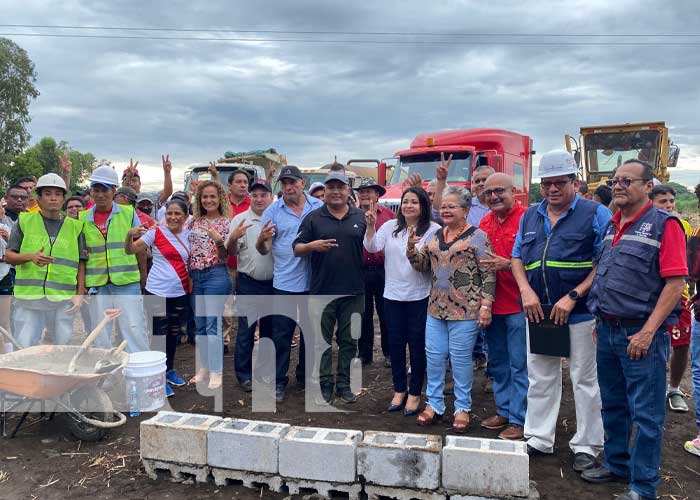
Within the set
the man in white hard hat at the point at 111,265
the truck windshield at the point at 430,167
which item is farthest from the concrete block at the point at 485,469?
the truck windshield at the point at 430,167

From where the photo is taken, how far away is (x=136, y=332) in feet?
16.8

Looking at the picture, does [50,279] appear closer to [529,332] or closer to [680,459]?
[529,332]

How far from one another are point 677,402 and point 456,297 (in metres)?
2.49

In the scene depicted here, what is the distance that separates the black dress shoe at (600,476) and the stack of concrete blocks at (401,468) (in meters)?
1.07

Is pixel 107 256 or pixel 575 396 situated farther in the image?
pixel 107 256

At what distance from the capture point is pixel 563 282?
363 centimetres

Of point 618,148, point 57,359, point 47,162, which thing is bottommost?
point 57,359

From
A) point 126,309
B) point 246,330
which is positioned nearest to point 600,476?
point 246,330

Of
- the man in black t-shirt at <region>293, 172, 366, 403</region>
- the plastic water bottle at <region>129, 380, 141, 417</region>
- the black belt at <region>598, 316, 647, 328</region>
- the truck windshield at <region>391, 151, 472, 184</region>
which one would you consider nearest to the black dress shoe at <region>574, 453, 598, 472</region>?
the black belt at <region>598, 316, 647, 328</region>

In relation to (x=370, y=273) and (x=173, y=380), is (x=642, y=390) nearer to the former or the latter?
(x=370, y=273)

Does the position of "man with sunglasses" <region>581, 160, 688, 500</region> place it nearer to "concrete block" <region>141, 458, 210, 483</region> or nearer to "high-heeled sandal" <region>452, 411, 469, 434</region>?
"high-heeled sandal" <region>452, 411, 469, 434</region>

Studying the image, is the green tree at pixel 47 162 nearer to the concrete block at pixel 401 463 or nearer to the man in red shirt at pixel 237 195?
the man in red shirt at pixel 237 195

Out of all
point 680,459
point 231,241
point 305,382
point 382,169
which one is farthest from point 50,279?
point 382,169

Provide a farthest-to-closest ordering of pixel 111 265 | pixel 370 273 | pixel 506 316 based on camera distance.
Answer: pixel 370 273, pixel 111 265, pixel 506 316
